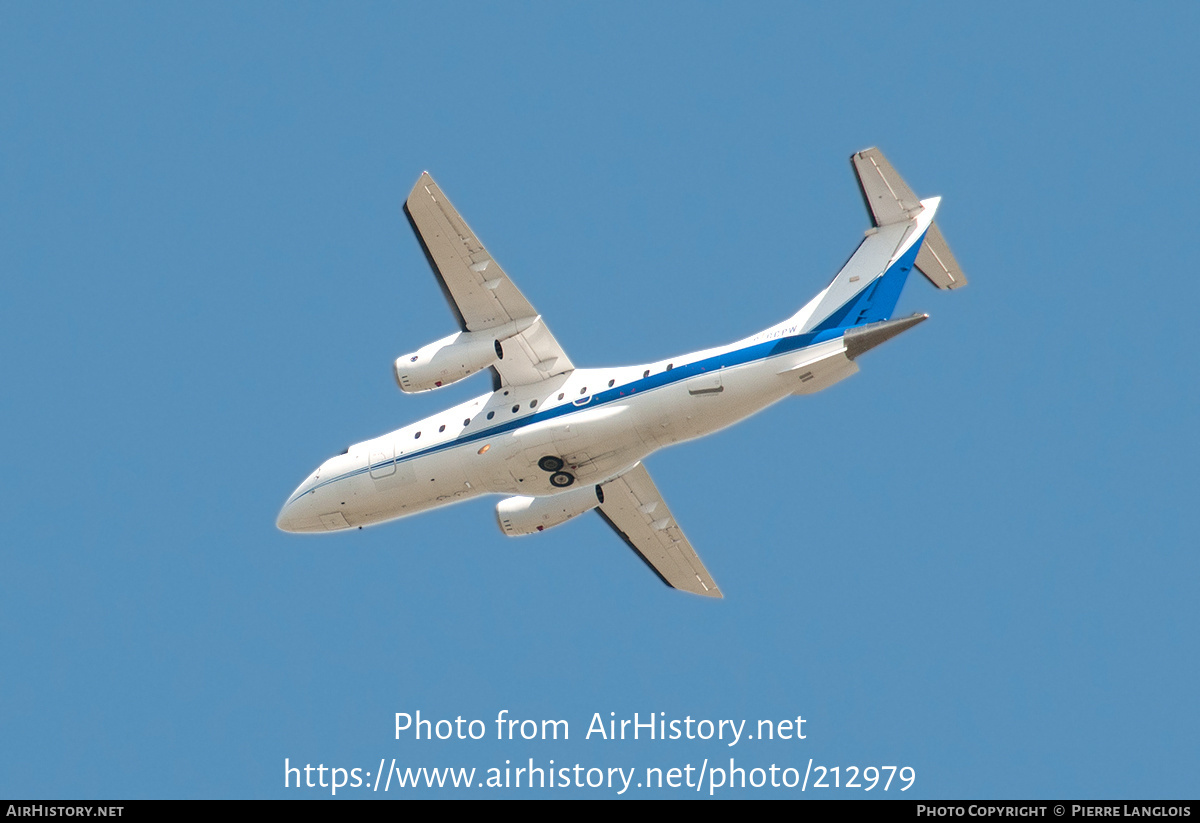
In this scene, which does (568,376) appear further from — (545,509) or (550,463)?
(545,509)

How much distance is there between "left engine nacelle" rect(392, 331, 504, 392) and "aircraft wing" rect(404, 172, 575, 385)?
215 mm

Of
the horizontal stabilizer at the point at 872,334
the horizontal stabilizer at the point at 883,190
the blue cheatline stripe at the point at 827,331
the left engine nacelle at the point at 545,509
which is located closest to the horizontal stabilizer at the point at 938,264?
the blue cheatline stripe at the point at 827,331

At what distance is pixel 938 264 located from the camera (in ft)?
60.4

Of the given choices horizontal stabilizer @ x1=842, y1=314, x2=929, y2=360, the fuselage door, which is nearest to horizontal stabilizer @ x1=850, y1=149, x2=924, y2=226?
horizontal stabilizer @ x1=842, y1=314, x2=929, y2=360

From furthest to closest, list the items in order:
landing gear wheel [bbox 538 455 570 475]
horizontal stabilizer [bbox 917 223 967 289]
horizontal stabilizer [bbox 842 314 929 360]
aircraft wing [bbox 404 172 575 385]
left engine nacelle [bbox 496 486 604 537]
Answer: left engine nacelle [bbox 496 486 604 537] < landing gear wheel [bbox 538 455 570 475] < horizontal stabilizer [bbox 917 223 967 289] < aircraft wing [bbox 404 172 575 385] < horizontal stabilizer [bbox 842 314 929 360]

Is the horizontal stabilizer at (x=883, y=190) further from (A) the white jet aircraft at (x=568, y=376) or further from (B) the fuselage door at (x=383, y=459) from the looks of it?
(B) the fuselage door at (x=383, y=459)

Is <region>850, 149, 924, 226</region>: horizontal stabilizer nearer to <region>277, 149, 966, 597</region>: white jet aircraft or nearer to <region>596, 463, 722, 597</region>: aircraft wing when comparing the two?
<region>277, 149, 966, 597</region>: white jet aircraft

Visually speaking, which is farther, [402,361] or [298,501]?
[298,501]

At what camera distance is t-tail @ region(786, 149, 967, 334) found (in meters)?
17.8

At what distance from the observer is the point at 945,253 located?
18359 mm

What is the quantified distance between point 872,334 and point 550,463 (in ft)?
14.9
